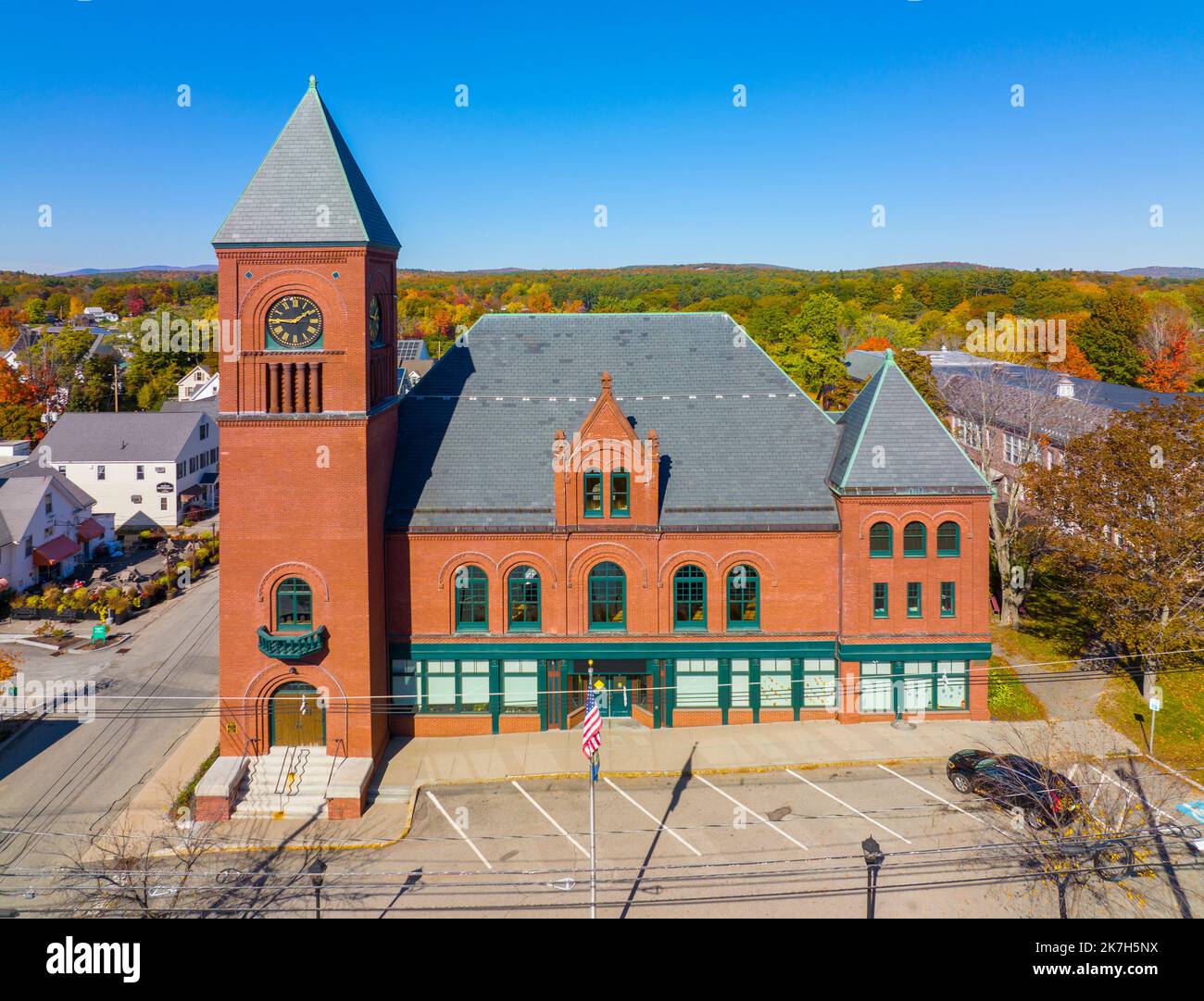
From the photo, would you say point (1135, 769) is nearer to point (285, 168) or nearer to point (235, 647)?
point (235, 647)

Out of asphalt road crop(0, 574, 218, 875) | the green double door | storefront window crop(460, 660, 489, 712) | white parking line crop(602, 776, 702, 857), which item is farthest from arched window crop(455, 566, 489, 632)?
asphalt road crop(0, 574, 218, 875)

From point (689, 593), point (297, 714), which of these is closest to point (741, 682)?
point (689, 593)

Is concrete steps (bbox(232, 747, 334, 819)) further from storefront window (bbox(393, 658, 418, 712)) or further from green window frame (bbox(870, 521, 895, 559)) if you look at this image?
green window frame (bbox(870, 521, 895, 559))

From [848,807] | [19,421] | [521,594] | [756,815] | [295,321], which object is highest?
[295,321]

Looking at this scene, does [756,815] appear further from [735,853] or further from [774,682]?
[774,682]

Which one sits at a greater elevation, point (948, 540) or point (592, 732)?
point (948, 540)

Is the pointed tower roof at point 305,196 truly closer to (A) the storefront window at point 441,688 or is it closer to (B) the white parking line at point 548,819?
(A) the storefront window at point 441,688
